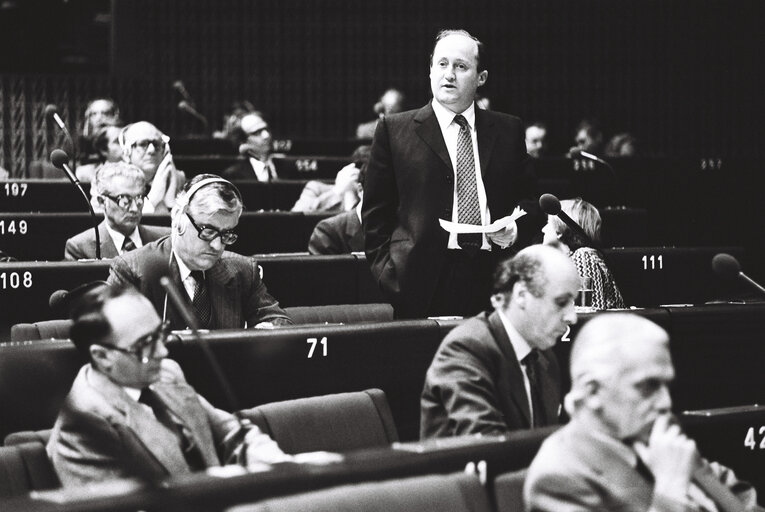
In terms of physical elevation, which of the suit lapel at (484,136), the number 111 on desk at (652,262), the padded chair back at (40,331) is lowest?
the number 111 on desk at (652,262)

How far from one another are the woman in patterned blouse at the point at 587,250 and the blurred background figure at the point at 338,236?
56.9 inches

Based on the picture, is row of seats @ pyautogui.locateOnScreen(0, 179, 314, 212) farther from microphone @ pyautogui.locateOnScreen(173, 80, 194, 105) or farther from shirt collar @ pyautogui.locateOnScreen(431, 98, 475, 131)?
microphone @ pyautogui.locateOnScreen(173, 80, 194, 105)

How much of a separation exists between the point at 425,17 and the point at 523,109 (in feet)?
4.29

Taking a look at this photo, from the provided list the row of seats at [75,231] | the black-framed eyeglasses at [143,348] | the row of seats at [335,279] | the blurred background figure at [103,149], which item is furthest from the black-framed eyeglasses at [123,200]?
the black-framed eyeglasses at [143,348]

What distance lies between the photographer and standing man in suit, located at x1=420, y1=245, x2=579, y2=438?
10.5 feet

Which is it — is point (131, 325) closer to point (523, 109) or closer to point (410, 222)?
point (410, 222)

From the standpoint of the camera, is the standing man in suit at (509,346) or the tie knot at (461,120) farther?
the tie knot at (461,120)

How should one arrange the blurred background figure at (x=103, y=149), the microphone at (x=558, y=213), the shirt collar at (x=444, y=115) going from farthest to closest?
the blurred background figure at (x=103, y=149)
the shirt collar at (x=444, y=115)
the microphone at (x=558, y=213)

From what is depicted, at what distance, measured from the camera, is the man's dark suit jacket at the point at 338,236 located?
6469mm

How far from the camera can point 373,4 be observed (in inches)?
495

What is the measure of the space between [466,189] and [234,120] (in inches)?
280

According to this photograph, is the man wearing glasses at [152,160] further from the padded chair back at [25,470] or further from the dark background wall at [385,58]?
the dark background wall at [385,58]

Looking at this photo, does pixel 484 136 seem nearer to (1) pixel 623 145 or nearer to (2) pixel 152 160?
(2) pixel 152 160

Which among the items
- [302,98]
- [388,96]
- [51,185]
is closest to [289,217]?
[51,185]
